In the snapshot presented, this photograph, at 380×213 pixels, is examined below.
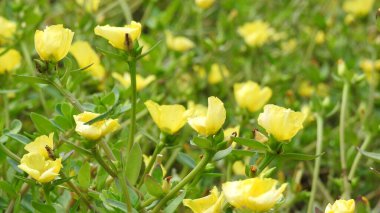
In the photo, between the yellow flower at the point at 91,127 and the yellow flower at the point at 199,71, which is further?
the yellow flower at the point at 199,71

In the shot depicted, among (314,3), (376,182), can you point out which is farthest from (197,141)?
(314,3)

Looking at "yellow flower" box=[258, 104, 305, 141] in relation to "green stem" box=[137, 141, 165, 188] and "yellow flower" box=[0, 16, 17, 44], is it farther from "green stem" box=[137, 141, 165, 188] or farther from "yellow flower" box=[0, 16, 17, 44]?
"yellow flower" box=[0, 16, 17, 44]

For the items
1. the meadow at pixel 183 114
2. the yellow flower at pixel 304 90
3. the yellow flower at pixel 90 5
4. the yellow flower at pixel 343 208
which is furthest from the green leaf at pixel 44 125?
the yellow flower at pixel 304 90

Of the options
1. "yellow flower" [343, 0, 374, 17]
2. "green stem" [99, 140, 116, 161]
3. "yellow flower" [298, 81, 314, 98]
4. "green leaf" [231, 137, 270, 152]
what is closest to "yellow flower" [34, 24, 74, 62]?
"green stem" [99, 140, 116, 161]

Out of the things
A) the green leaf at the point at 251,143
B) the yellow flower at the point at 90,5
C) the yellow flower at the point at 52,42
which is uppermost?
the yellow flower at the point at 52,42

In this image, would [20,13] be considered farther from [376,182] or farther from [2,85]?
[376,182]

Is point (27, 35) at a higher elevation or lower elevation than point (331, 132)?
higher

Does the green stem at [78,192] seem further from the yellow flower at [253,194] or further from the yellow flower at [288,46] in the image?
the yellow flower at [288,46]
